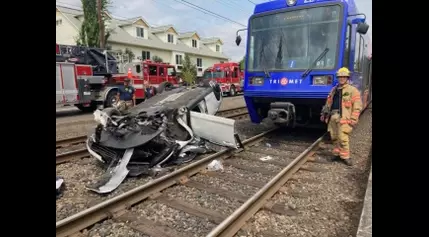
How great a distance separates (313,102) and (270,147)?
1311mm

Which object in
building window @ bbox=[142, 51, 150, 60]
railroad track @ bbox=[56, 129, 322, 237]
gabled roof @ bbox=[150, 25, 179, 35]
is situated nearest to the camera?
railroad track @ bbox=[56, 129, 322, 237]

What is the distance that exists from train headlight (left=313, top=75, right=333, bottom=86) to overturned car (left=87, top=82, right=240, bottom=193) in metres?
2.05

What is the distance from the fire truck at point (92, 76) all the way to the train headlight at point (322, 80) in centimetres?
758

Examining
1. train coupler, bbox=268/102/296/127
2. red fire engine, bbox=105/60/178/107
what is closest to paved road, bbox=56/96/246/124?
red fire engine, bbox=105/60/178/107

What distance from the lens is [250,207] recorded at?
3490 mm

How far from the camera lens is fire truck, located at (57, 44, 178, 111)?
44.0 ft

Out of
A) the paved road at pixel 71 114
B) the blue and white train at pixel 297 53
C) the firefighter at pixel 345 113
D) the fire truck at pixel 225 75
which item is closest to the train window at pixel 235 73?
the fire truck at pixel 225 75

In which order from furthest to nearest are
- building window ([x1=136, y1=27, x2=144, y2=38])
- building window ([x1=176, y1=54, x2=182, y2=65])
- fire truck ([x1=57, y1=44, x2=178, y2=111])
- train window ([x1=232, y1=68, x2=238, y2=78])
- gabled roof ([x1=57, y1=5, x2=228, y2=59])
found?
building window ([x1=176, y1=54, x2=182, y2=65]) < building window ([x1=136, y1=27, x2=144, y2=38]) < gabled roof ([x1=57, y1=5, x2=228, y2=59]) < train window ([x1=232, y1=68, x2=238, y2=78]) < fire truck ([x1=57, y1=44, x2=178, y2=111])

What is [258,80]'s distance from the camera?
7.02 metres

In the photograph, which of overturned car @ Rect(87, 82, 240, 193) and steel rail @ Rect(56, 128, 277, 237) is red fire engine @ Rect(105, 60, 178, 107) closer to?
overturned car @ Rect(87, 82, 240, 193)

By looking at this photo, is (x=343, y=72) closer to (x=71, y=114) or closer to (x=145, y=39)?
(x=71, y=114)

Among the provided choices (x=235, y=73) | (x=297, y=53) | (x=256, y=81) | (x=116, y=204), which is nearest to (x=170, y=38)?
(x=235, y=73)
